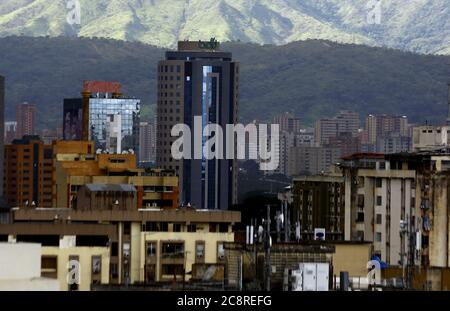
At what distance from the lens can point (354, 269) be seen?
33438 mm

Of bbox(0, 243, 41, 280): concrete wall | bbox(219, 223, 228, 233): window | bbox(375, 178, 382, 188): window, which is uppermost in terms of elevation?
bbox(0, 243, 41, 280): concrete wall

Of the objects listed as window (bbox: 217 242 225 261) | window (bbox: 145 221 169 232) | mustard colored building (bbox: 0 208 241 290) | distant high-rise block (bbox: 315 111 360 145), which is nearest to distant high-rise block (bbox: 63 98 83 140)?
distant high-rise block (bbox: 315 111 360 145)

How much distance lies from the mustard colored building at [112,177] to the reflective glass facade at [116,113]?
5445 cm

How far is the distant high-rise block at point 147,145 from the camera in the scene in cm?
16350

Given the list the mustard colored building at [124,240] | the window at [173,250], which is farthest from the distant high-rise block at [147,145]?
the window at [173,250]

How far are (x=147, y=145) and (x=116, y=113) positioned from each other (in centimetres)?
347

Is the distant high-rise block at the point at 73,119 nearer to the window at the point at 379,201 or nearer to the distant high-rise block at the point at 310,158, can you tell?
the distant high-rise block at the point at 310,158

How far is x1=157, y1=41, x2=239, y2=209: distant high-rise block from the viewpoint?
15175 cm

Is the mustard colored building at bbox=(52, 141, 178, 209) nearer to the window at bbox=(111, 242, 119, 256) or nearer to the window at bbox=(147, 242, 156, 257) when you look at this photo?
the window at bbox=(147, 242, 156, 257)

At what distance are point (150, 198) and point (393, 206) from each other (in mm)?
18300

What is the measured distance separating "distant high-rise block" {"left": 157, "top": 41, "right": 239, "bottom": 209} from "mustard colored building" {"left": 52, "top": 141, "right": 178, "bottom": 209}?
43417 mm
